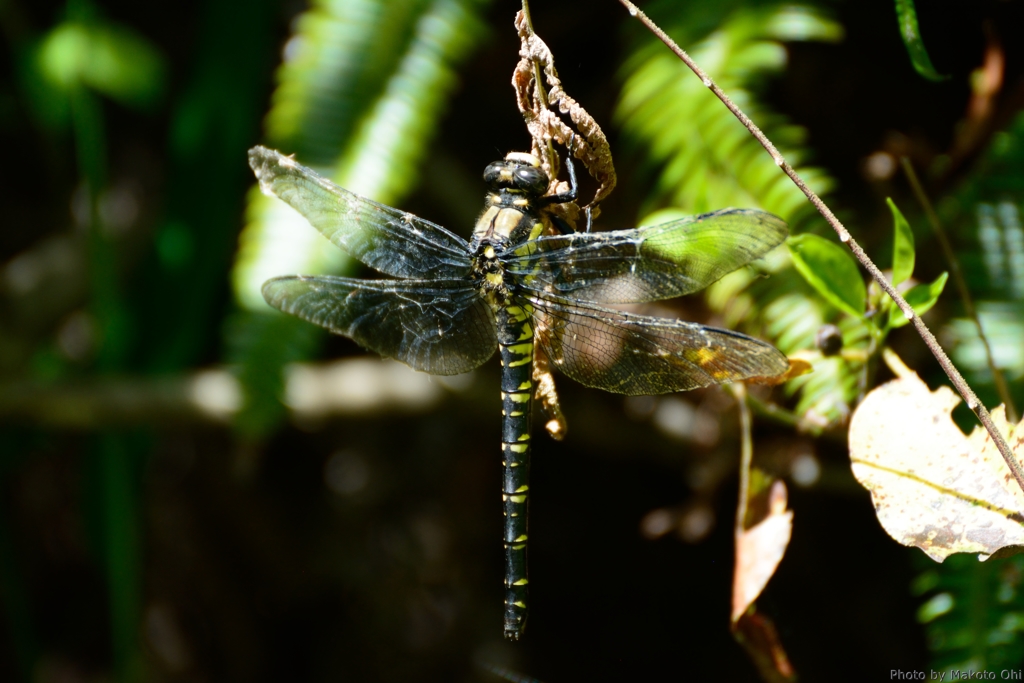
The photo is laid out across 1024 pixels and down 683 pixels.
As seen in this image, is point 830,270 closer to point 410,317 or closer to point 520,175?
point 520,175

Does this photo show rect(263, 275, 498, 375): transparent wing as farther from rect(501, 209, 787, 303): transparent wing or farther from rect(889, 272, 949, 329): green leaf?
rect(889, 272, 949, 329): green leaf

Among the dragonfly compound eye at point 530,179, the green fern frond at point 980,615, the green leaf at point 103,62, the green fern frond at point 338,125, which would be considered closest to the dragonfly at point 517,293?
the dragonfly compound eye at point 530,179

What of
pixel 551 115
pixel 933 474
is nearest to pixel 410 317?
pixel 551 115

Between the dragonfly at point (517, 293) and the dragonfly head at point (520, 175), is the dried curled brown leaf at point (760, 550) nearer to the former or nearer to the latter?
the dragonfly at point (517, 293)

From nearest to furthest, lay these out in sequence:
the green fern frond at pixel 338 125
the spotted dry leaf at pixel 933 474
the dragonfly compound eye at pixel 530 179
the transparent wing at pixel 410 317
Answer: the spotted dry leaf at pixel 933 474 → the dragonfly compound eye at pixel 530 179 → the transparent wing at pixel 410 317 → the green fern frond at pixel 338 125

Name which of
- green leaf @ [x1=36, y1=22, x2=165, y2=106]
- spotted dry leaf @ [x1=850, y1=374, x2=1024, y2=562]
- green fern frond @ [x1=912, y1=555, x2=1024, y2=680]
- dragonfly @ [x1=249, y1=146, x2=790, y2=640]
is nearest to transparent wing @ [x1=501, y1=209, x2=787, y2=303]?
dragonfly @ [x1=249, y1=146, x2=790, y2=640]
